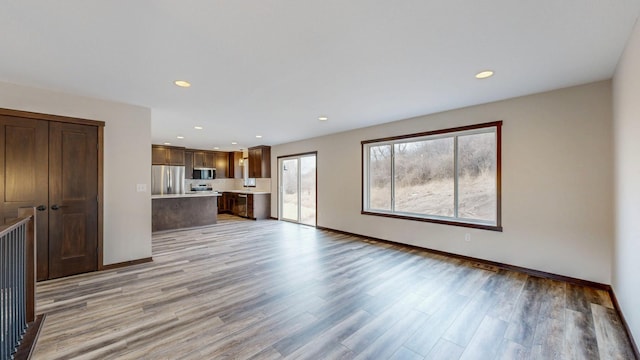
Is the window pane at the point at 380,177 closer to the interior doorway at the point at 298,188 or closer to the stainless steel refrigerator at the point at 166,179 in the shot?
the interior doorway at the point at 298,188

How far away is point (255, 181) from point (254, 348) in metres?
7.68

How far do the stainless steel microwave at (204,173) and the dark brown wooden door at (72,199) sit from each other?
5.58 meters

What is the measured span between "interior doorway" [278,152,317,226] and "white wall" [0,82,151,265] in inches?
151

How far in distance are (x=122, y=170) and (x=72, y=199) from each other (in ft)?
2.14

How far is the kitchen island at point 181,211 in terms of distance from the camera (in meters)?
6.34

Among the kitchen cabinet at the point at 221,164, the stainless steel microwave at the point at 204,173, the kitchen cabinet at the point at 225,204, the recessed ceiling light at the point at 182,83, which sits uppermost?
the recessed ceiling light at the point at 182,83

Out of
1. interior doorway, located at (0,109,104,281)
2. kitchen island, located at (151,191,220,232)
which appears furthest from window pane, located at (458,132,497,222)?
kitchen island, located at (151,191,220,232)

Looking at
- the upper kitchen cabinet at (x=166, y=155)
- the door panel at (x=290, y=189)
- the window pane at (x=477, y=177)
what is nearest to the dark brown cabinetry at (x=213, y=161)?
the upper kitchen cabinet at (x=166, y=155)

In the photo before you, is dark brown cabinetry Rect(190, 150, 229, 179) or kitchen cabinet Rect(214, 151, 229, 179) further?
kitchen cabinet Rect(214, 151, 229, 179)

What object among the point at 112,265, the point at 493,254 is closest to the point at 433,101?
the point at 493,254

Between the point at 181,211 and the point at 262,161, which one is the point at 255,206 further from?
the point at 181,211

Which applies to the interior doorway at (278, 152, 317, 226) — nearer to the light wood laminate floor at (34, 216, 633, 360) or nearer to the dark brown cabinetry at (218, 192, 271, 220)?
the dark brown cabinetry at (218, 192, 271, 220)

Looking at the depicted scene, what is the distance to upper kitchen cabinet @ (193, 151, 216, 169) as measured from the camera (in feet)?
29.7

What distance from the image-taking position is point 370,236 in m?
5.40
